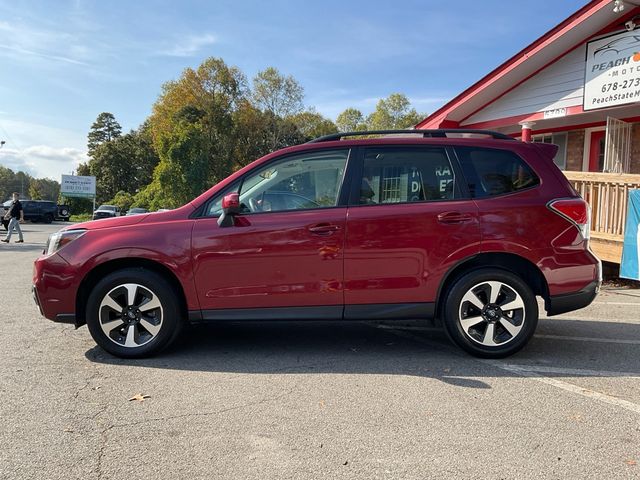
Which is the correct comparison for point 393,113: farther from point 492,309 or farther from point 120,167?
point 492,309

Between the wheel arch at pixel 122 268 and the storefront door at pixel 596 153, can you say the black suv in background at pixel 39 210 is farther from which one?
the wheel arch at pixel 122 268

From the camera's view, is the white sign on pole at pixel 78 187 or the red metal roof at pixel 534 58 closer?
the red metal roof at pixel 534 58

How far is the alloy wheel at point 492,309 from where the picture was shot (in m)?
4.29

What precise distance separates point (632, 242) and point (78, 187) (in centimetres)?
5368

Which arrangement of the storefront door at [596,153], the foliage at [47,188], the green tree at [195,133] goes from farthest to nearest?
the foliage at [47,188] → the green tree at [195,133] → the storefront door at [596,153]

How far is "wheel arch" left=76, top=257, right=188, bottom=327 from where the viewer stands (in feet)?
14.2

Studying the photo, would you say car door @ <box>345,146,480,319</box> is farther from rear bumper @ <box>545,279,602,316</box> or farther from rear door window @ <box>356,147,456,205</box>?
rear bumper @ <box>545,279,602,316</box>

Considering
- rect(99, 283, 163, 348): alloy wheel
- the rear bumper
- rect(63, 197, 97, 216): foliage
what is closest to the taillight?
the rear bumper

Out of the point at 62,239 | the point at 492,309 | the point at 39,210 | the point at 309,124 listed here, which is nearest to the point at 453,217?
→ the point at 492,309

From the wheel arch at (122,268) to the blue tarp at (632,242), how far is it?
22.5ft

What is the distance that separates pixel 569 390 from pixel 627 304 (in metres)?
4.09

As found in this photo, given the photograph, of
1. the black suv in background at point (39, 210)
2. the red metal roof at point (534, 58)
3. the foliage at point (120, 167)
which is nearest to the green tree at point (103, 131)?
the foliage at point (120, 167)

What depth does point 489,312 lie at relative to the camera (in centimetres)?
431

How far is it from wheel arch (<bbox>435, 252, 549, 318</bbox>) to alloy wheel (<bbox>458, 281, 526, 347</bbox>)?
17cm
